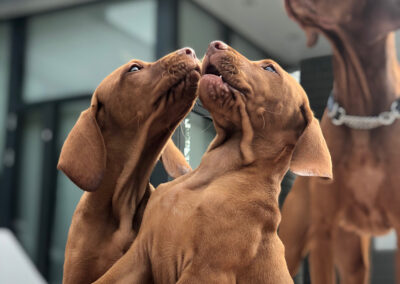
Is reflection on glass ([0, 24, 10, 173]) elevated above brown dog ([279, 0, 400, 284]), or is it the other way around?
brown dog ([279, 0, 400, 284])

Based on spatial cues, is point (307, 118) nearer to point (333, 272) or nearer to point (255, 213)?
point (255, 213)

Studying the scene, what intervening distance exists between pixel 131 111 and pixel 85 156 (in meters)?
0.14

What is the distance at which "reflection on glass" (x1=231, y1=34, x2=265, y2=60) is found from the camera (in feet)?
4.70

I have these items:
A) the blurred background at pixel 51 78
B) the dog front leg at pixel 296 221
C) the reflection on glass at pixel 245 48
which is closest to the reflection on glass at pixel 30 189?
the blurred background at pixel 51 78

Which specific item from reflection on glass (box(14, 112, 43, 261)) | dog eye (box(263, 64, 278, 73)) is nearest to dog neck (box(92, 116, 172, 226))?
dog eye (box(263, 64, 278, 73))

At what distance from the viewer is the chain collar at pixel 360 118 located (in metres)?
1.41

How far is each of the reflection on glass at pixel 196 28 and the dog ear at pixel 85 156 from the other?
546 mm

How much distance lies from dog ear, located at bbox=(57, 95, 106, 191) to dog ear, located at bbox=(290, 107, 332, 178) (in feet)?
1.22

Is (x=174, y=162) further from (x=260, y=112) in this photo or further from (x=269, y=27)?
(x=269, y=27)

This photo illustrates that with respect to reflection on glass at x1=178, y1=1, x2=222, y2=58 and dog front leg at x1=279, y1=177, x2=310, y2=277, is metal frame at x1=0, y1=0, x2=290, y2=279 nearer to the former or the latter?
reflection on glass at x1=178, y1=1, x2=222, y2=58

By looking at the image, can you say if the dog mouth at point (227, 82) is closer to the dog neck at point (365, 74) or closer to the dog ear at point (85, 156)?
the dog ear at point (85, 156)

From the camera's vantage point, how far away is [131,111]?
3.62 feet

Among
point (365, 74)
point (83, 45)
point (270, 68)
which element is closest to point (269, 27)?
point (365, 74)

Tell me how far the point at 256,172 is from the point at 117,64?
160 centimetres
